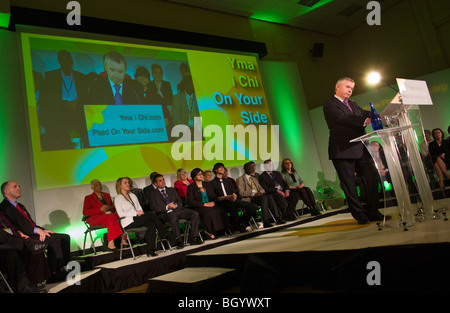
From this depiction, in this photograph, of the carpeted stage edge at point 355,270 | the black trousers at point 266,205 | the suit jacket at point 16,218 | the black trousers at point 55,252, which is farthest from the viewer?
the black trousers at point 266,205

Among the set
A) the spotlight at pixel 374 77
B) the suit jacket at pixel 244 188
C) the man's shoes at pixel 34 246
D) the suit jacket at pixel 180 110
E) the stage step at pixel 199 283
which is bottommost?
the stage step at pixel 199 283

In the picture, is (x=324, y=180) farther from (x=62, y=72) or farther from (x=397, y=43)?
(x=62, y=72)

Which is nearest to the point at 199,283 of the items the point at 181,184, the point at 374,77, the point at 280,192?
the point at 181,184

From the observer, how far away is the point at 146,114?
614cm

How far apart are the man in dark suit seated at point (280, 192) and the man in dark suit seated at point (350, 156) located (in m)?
2.71

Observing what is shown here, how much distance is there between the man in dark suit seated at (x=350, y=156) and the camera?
317 centimetres

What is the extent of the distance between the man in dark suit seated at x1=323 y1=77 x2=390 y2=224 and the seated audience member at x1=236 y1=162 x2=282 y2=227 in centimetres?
237

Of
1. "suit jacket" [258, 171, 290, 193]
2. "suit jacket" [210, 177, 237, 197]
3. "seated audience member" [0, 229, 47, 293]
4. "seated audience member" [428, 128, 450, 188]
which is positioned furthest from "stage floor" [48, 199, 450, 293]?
"seated audience member" [428, 128, 450, 188]

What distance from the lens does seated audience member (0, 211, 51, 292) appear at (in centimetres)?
304

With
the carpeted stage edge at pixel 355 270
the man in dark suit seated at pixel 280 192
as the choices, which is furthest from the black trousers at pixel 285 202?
the carpeted stage edge at pixel 355 270

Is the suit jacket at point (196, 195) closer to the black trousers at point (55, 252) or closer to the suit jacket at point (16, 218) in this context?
the black trousers at point (55, 252)

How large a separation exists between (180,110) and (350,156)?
160 inches
